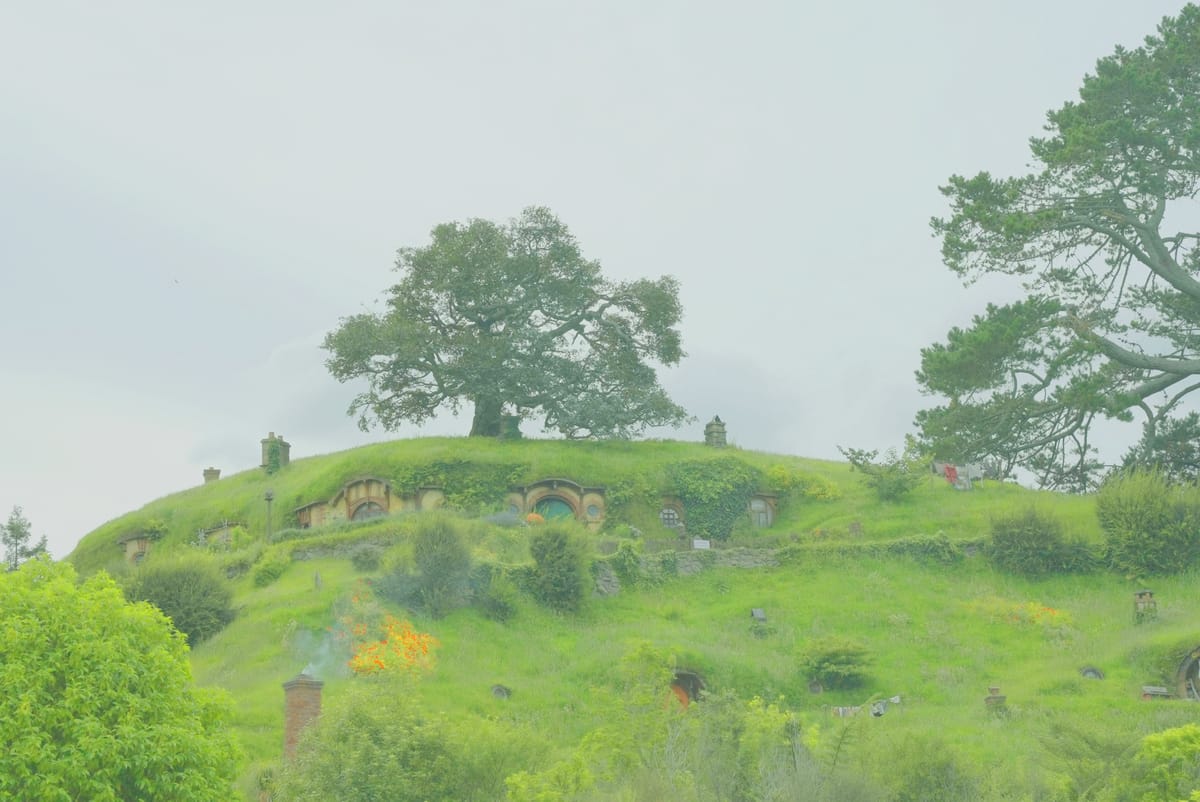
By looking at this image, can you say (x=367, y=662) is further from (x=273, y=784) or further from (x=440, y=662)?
(x=273, y=784)

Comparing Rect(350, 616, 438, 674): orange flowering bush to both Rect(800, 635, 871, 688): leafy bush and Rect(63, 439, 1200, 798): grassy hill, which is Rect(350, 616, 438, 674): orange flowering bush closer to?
Rect(63, 439, 1200, 798): grassy hill

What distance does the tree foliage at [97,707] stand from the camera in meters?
21.9

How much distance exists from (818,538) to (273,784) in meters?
29.9

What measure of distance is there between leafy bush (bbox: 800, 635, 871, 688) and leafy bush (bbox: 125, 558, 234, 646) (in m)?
17.3

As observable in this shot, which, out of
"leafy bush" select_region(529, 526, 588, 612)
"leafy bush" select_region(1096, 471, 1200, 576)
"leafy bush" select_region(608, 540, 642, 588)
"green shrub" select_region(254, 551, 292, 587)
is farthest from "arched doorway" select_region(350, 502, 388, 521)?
"leafy bush" select_region(1096, 471, 1200, 576)

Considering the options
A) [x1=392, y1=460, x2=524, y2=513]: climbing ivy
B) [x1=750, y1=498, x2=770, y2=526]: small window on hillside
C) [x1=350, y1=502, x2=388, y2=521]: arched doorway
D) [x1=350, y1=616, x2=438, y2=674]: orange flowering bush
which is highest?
[x1=392, y1=460, x2=524, y2=513]: climbing ivy

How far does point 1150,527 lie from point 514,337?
27.7 m

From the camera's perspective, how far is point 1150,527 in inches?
1876

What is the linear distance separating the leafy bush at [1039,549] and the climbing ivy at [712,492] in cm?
1215

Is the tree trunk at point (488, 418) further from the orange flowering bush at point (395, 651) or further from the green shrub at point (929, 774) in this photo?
the green shrub at point (929, 774)

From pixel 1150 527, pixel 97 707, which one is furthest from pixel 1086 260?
pixel 97 707

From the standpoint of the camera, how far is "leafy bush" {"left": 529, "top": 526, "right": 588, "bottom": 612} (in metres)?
44.5

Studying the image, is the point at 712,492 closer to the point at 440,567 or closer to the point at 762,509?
the point at 762,509

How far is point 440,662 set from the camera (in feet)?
125
